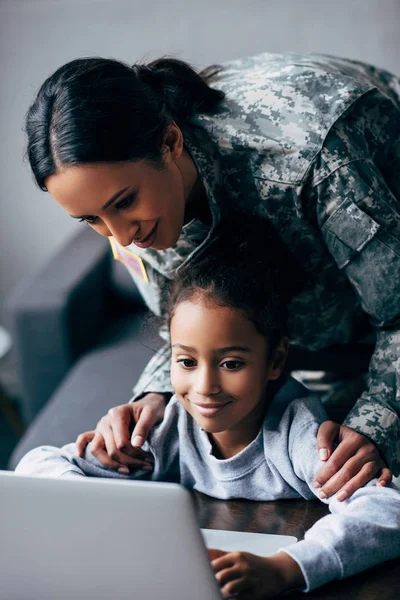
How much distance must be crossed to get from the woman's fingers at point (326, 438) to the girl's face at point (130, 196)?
0.32 meters

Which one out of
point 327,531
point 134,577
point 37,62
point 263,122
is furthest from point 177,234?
point 37,62

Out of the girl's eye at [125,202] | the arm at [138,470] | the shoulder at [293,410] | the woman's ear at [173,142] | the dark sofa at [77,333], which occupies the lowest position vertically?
the dark sofa at [77,333]

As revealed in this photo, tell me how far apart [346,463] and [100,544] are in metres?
0.43

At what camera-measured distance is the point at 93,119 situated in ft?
3.06

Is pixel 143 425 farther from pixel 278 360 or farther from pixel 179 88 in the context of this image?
pixel 179 88

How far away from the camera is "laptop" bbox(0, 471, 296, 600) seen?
54 centimetres

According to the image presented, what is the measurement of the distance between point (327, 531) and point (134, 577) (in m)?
0.32

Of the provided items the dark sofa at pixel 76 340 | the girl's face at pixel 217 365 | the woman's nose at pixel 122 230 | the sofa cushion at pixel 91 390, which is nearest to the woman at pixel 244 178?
the woman's nose at pixel 122 230

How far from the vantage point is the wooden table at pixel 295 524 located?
2.50ft

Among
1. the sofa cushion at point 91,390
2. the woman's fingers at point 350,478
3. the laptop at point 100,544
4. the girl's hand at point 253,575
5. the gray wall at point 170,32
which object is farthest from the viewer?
Result: the gray wall at point 170,32

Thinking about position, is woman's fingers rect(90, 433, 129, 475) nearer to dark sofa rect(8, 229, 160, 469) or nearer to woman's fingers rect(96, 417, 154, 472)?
woman's fingers rect(96, 417, 154, 472)

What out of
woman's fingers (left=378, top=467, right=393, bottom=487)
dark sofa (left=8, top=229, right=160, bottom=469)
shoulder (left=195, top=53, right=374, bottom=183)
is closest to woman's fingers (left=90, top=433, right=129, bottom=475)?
woman's fingers (left=378, top=467, right=393, bottom=487)

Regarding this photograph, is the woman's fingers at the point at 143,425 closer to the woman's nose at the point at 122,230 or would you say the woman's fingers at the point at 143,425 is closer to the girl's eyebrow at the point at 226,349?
the girl's eyebrow at the point at 226,349

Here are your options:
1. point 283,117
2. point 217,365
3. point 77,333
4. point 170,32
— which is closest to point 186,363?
point 217,365
